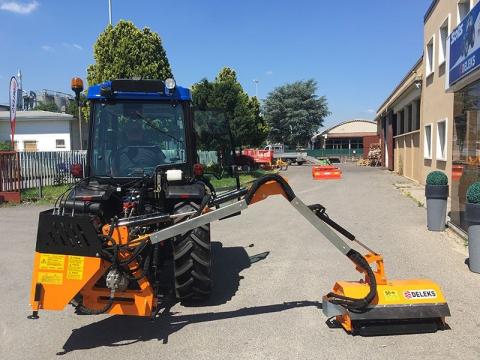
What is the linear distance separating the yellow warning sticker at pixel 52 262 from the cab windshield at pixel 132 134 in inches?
76.8

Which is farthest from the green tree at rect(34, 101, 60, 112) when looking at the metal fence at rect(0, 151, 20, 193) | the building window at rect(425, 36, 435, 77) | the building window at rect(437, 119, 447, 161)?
the building window at rect(437, 119, 447, 161)

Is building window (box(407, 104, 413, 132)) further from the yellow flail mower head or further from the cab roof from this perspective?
the yellow flail mower head

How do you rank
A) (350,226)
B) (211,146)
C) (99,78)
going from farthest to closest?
(99,78) → (350,226) → (211,146)

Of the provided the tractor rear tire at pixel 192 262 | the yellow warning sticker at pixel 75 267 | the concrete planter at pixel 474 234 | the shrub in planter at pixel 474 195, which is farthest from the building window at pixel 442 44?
the yellow warning sticker at pixel 75 267

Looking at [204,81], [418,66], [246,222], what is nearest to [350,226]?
[246,222]

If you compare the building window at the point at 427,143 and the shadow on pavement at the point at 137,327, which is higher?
the building window at the point at 427,143

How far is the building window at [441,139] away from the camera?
56.6 feet

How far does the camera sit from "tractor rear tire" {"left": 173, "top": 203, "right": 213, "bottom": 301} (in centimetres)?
529

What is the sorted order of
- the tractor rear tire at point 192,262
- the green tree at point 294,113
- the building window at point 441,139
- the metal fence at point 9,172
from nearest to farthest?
the tractor rear tire at point 192,262 → the metal fence at point 9,172 → the building window at point 441,139 → the green tree at point 294,113

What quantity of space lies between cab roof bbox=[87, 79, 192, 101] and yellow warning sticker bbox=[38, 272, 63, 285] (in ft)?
8.39

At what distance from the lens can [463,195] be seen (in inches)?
382

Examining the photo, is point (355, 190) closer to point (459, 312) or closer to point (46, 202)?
point (46, 202)

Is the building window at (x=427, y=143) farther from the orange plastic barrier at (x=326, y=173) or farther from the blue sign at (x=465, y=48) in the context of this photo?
the blue sign at (x=465, y=48)

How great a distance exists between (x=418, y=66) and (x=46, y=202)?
17.4 meters
